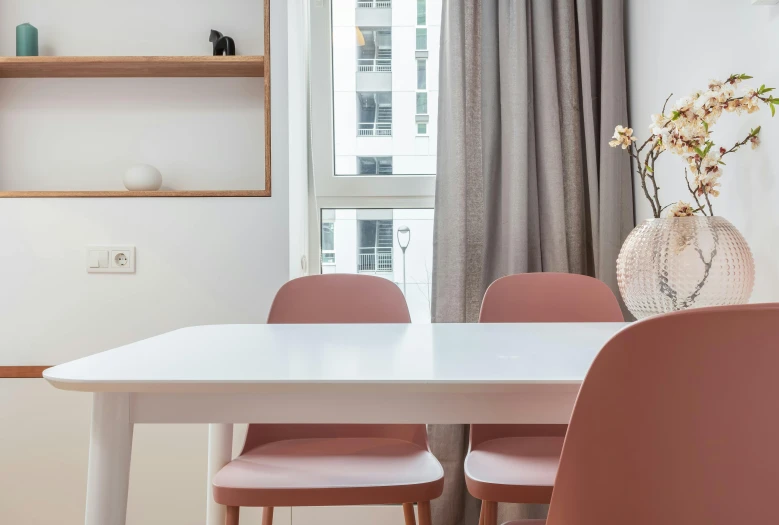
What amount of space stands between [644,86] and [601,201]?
0.43 m

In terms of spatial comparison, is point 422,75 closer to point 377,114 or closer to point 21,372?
point 377,114

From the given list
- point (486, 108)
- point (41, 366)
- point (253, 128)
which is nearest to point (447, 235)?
point (486, 108)

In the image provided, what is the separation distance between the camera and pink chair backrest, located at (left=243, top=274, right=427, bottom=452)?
5.59 feet

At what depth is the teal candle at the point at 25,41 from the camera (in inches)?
92.2

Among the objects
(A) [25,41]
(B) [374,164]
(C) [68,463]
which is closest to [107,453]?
(C) [68,463]

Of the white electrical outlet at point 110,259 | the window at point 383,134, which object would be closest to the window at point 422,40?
the window at point 383,134

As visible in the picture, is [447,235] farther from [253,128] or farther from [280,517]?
[280,517]

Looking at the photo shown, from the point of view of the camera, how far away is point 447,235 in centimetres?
236

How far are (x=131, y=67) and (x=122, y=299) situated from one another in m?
0.87

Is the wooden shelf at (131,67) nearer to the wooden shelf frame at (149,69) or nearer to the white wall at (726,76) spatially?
the wooden shelf frame at (149,69)

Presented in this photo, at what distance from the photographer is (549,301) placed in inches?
71.5

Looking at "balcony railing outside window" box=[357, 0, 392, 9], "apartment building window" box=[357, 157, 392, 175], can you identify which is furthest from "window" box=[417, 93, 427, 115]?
"balcony railing outside window" box=[357, 0, 392, 9]

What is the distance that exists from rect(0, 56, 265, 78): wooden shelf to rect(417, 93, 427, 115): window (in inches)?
25.3

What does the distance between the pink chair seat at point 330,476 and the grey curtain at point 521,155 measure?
86 cm
